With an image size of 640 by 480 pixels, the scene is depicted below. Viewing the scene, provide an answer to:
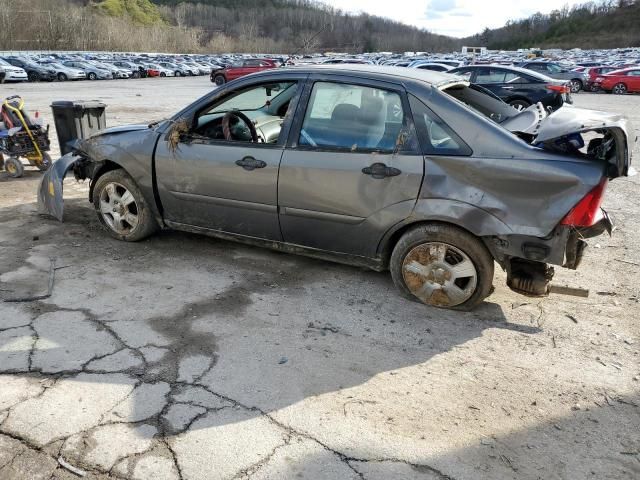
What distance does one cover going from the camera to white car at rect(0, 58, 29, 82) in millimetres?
30125

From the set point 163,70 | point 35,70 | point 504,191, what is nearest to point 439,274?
point 504,191

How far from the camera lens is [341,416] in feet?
8.92

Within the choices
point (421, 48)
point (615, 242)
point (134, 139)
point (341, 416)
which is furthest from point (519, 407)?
point (421, 48)

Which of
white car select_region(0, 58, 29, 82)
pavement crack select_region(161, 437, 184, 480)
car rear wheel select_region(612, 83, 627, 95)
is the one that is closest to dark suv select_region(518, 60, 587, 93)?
car rear wheel select_region(612, 83, 627, 95)

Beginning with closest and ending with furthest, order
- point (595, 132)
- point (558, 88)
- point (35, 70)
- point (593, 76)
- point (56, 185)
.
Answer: point (595, 132)
point (56, 185)
point (558, 88)
point (593, 76)
point (35, 70)

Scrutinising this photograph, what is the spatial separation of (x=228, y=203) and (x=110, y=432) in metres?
2.17

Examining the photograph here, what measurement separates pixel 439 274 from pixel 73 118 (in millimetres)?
6163

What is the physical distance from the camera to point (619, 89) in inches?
1081

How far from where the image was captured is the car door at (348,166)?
3.65 metres

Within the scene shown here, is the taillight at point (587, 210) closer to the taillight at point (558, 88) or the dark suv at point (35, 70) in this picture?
the taillight at point (558, 88)

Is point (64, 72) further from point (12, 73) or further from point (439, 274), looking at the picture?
point (439, 274)

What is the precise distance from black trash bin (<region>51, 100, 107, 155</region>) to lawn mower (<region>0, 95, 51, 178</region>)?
1.21ft

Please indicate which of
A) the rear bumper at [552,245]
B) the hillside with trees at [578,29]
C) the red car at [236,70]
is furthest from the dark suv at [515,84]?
the hillside with trees at [578,29]

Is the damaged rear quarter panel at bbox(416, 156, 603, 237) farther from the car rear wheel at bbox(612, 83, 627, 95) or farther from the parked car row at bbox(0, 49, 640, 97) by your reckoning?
the car rear wheel at bbox(612, 83, 627, 95)
